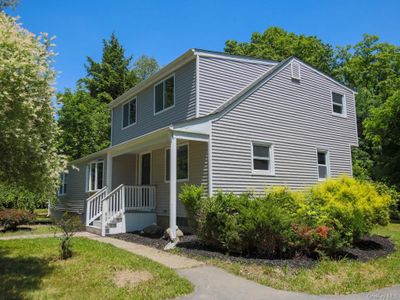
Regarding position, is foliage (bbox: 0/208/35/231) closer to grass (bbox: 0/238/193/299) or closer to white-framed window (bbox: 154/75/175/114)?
grass (bbox: 0/238/193/299)

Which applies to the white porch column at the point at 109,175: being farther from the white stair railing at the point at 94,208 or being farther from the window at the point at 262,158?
the window at the point at 262,158

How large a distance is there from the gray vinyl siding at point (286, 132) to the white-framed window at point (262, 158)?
20 cm

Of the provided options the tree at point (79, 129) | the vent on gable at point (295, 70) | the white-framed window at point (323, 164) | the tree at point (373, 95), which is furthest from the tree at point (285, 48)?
the white-framed window at point (323, 164)

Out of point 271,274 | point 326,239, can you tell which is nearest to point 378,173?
point 326,239

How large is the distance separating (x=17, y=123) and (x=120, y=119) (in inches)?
545

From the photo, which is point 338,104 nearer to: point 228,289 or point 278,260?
point 278,260

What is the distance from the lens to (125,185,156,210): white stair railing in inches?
567

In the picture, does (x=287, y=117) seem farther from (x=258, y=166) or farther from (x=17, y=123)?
(x=17, y=123)

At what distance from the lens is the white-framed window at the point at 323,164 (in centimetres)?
1579

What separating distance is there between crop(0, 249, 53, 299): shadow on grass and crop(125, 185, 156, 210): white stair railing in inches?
220

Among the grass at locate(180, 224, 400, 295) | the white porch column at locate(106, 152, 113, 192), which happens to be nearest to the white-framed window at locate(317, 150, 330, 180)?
the grass at locate(180, 224, 400, 295)

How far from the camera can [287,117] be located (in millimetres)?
14836

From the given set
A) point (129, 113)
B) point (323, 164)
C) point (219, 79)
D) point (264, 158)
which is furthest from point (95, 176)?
point (323, 164)

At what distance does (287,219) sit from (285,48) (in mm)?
29544
